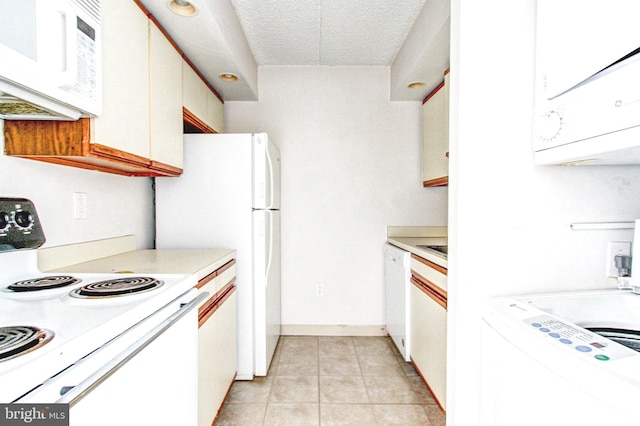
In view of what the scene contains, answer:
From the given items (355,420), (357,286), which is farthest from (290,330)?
(355,420)

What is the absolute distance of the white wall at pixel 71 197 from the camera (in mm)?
1335

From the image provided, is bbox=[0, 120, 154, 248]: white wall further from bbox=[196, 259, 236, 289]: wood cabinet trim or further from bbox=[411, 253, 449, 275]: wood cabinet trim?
bbox=[411, 253, 449, 275]: wood cabinet trim

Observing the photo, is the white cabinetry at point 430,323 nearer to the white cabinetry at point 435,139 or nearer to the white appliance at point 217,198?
the white cabinetry at point 435,139

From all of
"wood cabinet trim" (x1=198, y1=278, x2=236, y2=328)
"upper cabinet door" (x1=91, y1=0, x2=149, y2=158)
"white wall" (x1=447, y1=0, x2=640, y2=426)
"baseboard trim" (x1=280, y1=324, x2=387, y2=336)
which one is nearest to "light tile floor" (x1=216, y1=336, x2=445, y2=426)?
"baseboard trim" (x1=280, y1=324, x2=387, y2=336)

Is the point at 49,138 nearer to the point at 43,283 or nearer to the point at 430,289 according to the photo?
the point at 43,283

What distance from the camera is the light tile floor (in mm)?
1950

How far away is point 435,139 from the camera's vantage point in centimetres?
285

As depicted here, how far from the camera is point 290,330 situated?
126 inches

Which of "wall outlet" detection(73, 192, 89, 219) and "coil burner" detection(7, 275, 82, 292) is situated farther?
"wall outlet" detection(73, 192, 89, 219)

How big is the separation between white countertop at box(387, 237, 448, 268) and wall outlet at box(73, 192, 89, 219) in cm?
178

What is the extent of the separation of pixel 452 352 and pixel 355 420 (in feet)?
3.04

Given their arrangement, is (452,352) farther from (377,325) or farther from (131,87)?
(377,325)

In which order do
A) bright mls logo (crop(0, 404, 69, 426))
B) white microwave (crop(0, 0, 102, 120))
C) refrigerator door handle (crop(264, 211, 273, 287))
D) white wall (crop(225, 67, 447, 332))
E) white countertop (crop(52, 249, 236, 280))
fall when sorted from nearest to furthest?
1. bright mls logo (crop(0, 404, 69, 426))
2. white microwave (crop(0, 0, 102, 120))
3. white countertop (crop(52, 249, 236, 280))
4. refrigerator door handle (crop(264, 211, 273, 287))
5. white wall (crop(225, 67, 447, 332))

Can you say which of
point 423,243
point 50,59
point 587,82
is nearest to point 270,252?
point 423,243
